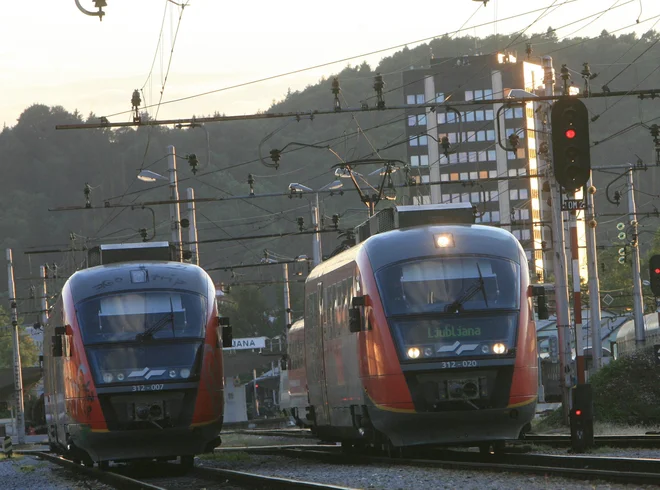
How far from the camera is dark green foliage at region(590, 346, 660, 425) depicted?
31719 mm

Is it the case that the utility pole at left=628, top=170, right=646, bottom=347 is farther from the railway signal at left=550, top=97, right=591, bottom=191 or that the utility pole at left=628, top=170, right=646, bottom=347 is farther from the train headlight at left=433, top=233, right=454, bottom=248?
the railway signal at left=550, top=97, right=591, bottom=191

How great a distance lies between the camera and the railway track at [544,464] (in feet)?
50.1

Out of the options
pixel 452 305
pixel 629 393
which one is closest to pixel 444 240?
pixel 452 305

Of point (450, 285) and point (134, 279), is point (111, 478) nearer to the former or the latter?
point (134, 279)

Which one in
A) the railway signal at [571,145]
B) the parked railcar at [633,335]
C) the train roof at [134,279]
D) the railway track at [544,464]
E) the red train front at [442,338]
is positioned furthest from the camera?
the parked railcar at [633,335]

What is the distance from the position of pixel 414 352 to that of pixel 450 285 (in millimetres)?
1214

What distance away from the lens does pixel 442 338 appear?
20281mm

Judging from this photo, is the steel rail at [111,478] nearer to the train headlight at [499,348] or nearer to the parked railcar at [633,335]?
the train headlight at [499,348]

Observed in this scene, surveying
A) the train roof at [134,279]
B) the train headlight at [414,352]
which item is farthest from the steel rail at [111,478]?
the train headlight at [414,352]

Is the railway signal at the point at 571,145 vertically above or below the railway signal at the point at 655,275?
above

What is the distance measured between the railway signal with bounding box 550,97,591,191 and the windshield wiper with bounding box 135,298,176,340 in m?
7.15

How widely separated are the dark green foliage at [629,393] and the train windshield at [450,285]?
11.9 metres

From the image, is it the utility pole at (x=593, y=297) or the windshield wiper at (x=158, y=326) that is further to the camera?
the utility pole at (x=593, y=297)

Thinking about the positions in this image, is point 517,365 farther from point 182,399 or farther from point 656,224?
point 656,224
